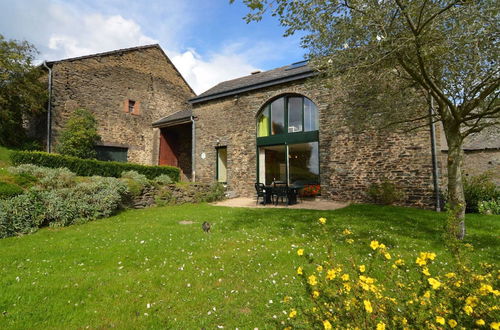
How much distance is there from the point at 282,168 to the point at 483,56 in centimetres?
860

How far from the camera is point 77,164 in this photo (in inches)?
426

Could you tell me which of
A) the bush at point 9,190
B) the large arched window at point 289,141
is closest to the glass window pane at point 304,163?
the large arched window at point 289,141

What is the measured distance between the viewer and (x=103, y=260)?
4195 mm

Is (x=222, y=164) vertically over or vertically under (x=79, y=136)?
under

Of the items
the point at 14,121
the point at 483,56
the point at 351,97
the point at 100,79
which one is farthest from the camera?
the point at 100,79

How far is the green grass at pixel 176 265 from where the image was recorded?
2660mm

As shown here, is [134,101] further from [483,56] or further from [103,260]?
[483,56]

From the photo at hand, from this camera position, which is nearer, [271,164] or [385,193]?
[385,193]

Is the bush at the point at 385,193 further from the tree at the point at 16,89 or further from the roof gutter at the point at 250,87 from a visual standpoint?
the tree at the point at 16,89

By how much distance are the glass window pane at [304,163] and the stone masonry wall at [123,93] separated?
10.6m

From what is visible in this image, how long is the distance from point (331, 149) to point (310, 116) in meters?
2.01

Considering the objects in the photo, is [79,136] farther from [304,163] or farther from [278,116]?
[304,163]

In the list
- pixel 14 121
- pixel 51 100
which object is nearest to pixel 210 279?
pixel 14 121

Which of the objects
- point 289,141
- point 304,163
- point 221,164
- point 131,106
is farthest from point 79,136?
point 304,163
